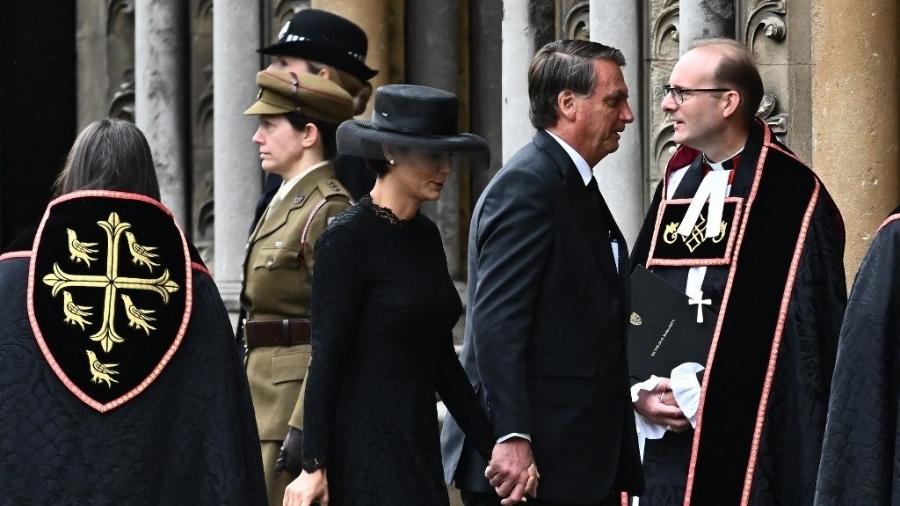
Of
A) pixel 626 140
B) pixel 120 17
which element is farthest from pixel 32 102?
pixel 626 140

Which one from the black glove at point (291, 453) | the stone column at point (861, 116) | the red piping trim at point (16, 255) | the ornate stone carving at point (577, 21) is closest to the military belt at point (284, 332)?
the black glove at point (291, 453)

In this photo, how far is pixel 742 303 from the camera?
17.9 ft

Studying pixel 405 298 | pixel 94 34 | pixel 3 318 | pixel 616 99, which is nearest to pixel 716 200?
pixel 616 99

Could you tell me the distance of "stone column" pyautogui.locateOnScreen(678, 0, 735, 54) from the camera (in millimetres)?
7070

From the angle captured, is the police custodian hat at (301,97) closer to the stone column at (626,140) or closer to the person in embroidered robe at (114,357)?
the person in embroidered robe at (114,357)

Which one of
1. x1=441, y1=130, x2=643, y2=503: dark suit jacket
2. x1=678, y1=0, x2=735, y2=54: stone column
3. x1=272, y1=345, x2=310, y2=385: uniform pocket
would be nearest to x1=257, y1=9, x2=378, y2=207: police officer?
x1=272, y1=345, x2=310, y2=385: uniform pocket

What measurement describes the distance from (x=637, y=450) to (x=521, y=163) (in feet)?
2.33

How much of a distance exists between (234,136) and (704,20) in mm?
2684

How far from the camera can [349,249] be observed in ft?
14.9

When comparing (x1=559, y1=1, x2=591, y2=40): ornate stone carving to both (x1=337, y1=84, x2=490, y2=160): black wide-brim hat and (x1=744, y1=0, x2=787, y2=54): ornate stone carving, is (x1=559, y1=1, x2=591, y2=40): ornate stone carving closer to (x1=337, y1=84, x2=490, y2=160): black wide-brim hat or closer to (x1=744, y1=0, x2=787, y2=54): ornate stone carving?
(x1=744, y1=0, x2=787, y2=54): ornate stone carving

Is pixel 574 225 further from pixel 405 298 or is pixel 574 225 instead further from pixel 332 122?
pixel 332 122

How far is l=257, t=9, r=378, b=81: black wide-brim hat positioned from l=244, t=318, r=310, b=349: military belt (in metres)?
0.89

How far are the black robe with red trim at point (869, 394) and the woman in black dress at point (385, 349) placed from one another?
0.85 m

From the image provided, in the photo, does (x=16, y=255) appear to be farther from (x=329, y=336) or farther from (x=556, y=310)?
(x=556, y=310)
